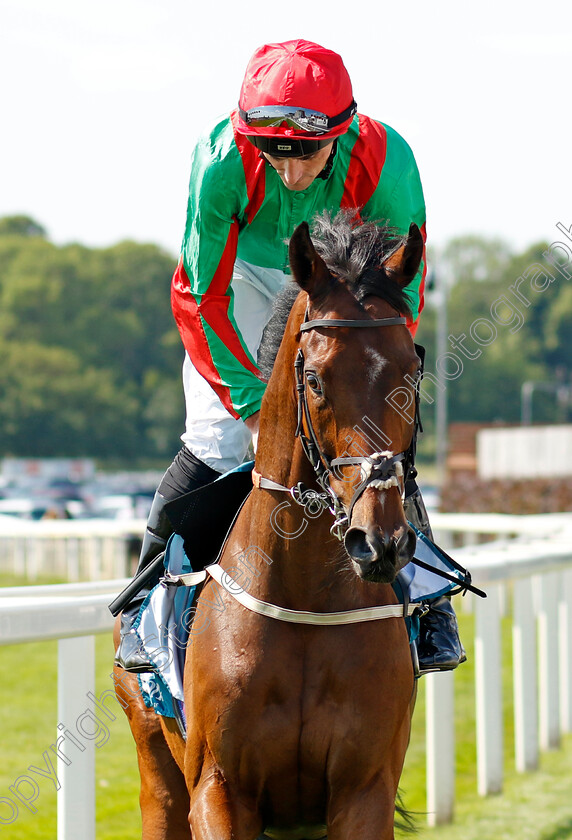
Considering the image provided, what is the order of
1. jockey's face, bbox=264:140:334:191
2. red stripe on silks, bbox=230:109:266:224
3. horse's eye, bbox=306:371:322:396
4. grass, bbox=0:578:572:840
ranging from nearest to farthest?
horse's eye, bbox=306:371:322:396 → jockey's face, bbox=264:140:334:191 → red stripe on silks, bbox=230:109:266:224 → grass, bbox=0:578:572:840

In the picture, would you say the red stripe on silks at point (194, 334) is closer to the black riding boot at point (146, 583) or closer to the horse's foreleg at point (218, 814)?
the black riding boot at point (146, 583)

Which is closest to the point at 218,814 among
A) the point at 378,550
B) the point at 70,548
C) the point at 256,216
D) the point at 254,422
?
the point at 378,550

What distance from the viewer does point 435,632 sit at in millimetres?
3162

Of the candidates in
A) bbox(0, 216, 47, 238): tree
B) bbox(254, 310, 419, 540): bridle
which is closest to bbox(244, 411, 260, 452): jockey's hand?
bbox(254, 310, 419, 540): bridle

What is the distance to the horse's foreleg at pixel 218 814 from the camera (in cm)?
259

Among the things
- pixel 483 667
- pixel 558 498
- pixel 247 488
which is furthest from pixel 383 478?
pixel 558 498

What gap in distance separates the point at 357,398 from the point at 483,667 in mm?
3399

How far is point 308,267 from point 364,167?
0.74 metres

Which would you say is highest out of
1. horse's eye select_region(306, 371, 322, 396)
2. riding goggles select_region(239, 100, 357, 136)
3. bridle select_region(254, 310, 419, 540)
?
riding goggles select_region(239, 100, 357, 136)

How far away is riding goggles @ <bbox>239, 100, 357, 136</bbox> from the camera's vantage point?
2.91 meters

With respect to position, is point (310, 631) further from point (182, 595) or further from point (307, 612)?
point (182, 595)

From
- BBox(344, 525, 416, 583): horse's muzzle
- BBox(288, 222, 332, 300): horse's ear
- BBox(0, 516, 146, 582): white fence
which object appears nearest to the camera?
BBox(344, 525, 416, 583): horse's muzzle

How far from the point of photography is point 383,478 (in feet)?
7.53

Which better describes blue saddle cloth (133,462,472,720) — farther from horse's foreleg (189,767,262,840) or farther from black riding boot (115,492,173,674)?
horse's foreleg (189,767,262,840)
